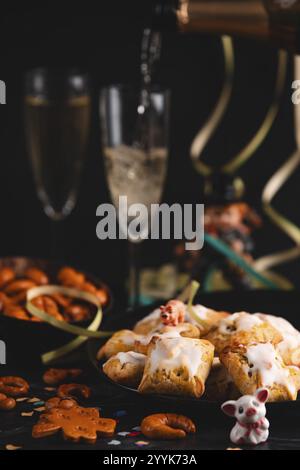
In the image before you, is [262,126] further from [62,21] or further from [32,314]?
[32,314]

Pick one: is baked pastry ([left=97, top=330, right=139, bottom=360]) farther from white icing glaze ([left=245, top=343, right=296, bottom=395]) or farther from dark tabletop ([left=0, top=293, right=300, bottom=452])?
white icing glaze ([left=245, top=343, right=296, bottom=395])

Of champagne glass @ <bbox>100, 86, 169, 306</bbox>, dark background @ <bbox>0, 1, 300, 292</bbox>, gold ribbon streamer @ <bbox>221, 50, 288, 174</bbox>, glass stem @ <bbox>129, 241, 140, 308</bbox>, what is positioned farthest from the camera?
dark background @ <bbox>0, 1, 300, 292</bbox>

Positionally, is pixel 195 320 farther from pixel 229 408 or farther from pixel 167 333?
pixel 229 408

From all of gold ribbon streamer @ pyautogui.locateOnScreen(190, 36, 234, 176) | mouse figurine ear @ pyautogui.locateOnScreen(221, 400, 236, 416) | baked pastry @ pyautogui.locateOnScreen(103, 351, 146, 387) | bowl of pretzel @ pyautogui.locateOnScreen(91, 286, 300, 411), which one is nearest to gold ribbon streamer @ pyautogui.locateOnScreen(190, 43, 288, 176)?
gold ribbon streamer @ pyautogui.locateOnScreen(190, 36, 234, 176)

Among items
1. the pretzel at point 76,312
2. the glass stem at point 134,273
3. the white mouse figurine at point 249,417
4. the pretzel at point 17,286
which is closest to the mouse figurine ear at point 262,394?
the white mouse figurine at point 249,417

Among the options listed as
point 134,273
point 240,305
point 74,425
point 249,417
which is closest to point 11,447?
point 74,425
